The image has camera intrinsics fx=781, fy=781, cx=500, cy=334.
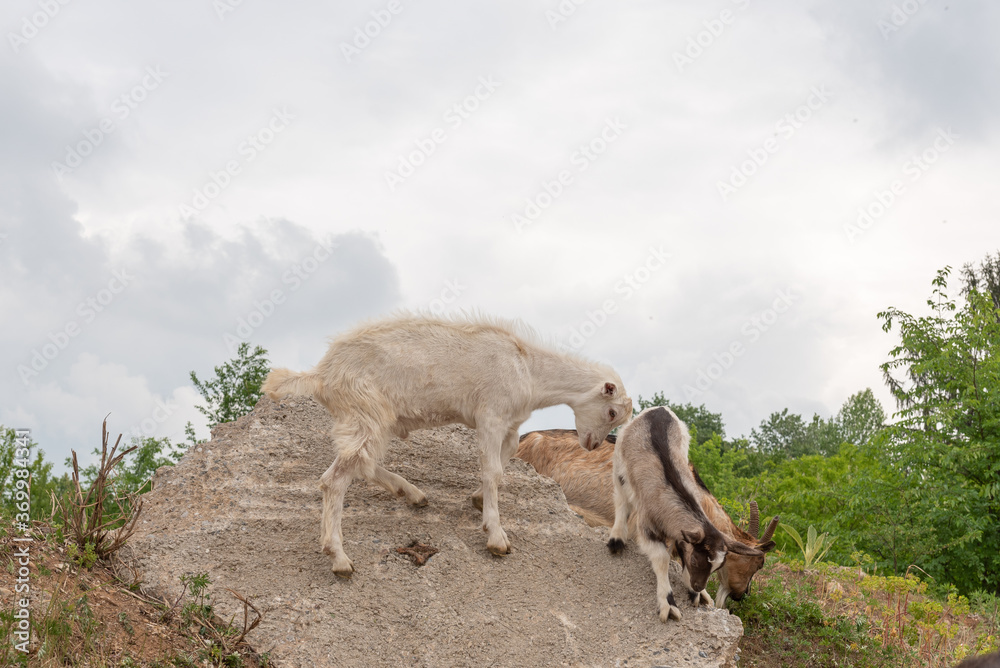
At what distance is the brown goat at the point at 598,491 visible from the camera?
8.09m

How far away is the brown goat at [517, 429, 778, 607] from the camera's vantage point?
8094 mm

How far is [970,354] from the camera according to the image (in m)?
19.4

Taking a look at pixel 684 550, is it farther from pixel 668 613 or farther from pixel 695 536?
pixel 668 613

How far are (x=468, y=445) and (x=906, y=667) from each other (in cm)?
535

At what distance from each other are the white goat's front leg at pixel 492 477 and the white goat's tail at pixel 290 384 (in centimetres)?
167

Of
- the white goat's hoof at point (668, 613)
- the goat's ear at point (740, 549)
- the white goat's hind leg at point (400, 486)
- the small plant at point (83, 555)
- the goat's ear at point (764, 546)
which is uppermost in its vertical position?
the white goat's hind leg at point (400, 486)

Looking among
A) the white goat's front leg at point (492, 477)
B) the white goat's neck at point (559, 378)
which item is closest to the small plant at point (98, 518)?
the white goat's front leg at point (492, 477)

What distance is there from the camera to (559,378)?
27.5 ft

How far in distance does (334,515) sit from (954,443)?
1666cm

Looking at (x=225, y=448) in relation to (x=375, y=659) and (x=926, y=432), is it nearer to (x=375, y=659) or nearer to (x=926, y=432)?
(x=375, y=659)

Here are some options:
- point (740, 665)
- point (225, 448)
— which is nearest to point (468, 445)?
point (225, 448)

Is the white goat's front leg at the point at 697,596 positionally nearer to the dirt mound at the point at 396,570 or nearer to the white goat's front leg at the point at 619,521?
the dirt mound at the point at 396,570

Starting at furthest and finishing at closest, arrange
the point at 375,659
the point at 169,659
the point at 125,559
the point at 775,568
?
1. the point at 775,568
2. the point at 125,559
3. the point at 375,659
4. the point at 169,659

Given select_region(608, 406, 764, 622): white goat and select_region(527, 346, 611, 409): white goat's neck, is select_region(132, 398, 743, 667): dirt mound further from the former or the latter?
select_region(527, 346, 611, 409): white goat's neck
